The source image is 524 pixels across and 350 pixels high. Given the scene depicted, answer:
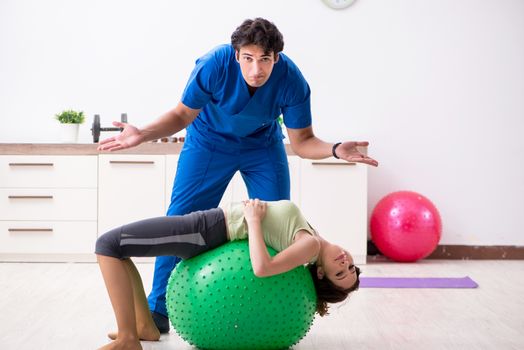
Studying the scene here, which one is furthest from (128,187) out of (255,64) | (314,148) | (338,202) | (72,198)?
(255,64)

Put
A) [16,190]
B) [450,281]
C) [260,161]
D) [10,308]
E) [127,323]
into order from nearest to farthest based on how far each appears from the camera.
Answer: [127,323] → [260,161] → [10,308] → [450,281] → [16,190]

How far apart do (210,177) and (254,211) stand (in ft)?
1.80

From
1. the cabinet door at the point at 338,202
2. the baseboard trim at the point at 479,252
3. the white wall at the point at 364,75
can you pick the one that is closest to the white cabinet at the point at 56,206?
the white wall at the point at 364,75

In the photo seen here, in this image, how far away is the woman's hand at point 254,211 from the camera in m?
2.36

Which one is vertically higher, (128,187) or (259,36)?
(259,36)

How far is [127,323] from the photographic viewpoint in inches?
93.6

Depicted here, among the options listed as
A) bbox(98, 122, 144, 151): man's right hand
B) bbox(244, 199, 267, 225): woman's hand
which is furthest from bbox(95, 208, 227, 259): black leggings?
bbox(98, 122, 144, 151): man's right hand

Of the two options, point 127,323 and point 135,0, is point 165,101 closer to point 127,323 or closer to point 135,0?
point 135,0

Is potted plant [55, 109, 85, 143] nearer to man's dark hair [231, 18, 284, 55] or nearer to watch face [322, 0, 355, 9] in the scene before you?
watch face [322, 0, 355, 9]

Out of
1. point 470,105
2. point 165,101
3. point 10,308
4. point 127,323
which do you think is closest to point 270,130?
point 127,323

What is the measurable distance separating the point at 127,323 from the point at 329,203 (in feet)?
9.12

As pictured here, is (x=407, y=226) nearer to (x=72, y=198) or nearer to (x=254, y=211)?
(x=72, y=198)

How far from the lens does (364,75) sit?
542 centimetres

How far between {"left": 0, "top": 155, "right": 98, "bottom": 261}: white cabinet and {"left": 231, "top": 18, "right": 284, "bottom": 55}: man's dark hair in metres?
2.64
